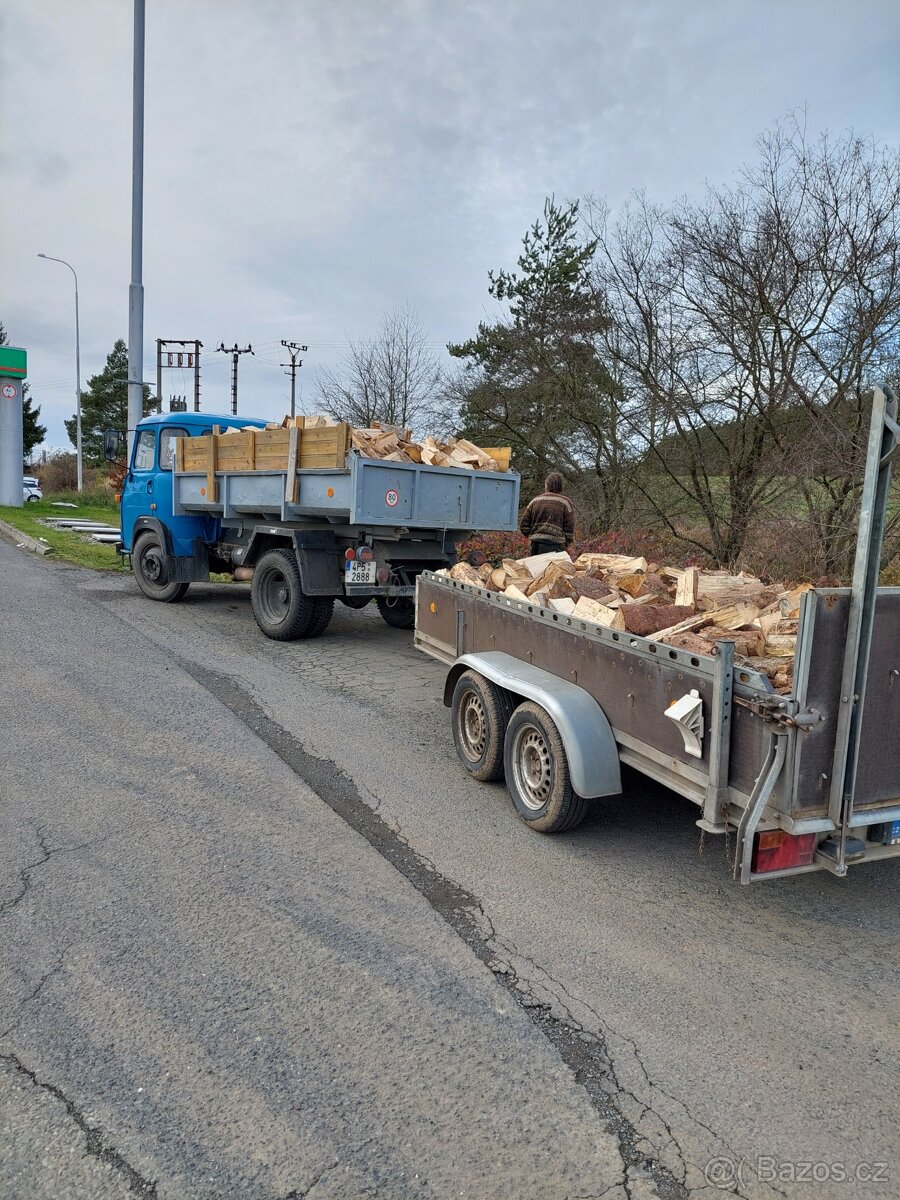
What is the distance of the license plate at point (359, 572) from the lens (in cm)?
830

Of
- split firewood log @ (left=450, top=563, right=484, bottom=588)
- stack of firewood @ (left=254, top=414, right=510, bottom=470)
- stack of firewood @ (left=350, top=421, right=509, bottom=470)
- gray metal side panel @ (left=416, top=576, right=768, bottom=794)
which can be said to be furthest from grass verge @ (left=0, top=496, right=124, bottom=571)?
gray metal side panel @ (left=416, top=576, right=768, bottom=794)

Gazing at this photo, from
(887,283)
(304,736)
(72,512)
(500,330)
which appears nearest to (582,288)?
(500,330)

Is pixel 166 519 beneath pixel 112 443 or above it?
beneath

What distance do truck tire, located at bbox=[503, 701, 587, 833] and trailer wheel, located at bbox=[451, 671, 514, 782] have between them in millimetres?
156

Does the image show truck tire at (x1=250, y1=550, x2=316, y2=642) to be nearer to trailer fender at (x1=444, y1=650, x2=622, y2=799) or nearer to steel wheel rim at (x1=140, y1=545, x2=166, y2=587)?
steel wheel rim at (x1=140, y1=545, x2=166, y2=587)

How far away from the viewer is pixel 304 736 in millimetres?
5660

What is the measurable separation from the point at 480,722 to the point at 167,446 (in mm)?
7765

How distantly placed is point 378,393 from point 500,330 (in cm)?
1108

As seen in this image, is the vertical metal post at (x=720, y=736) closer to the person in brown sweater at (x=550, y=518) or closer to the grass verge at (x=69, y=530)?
the person in brown sweater at (x=550, y=518)

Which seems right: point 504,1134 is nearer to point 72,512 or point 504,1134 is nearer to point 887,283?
point 887,283

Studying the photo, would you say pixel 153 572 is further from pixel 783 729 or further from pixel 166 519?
pixel 783 729

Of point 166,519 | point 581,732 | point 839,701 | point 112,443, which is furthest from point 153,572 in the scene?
point 839,701

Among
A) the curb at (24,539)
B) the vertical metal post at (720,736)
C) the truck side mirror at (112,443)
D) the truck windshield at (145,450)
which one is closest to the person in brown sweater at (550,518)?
the vertical metal post at (720,736)

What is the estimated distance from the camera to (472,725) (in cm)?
506
